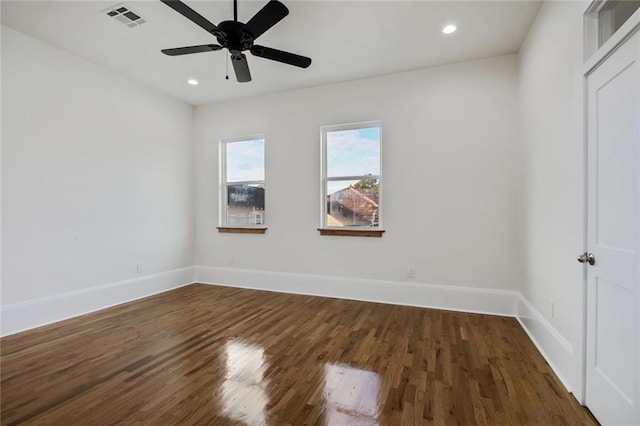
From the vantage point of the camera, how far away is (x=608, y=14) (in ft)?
5.54

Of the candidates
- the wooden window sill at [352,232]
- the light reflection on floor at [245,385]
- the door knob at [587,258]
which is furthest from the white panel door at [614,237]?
the wooden window sill at [352,232]

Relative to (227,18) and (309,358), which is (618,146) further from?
(227,18)

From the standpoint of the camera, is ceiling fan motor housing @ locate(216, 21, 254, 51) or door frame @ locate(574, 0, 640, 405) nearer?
door frame @ locate(574, 0, 640, 405)

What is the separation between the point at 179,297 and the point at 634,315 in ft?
14.7

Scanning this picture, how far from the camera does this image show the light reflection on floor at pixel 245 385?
5.48ft

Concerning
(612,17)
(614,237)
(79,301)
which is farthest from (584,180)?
(79,301)

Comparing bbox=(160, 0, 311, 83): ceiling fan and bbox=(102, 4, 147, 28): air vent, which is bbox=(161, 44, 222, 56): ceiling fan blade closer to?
bbox=(160, 0, 311, 83): ceiling fan

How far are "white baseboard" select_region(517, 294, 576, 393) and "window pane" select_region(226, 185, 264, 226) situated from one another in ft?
11.7

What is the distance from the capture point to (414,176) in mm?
3686

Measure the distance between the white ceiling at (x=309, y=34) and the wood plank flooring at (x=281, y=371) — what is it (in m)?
2.99

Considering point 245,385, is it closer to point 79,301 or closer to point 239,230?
point 79,301

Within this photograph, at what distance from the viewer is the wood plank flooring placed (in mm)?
1676

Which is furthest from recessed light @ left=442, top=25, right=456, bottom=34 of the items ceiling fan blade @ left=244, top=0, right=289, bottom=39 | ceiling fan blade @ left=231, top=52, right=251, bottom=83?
ceiling fan blade @ left=231, top=52, right=251, bottom=83

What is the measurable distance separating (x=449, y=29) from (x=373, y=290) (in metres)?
3.08
